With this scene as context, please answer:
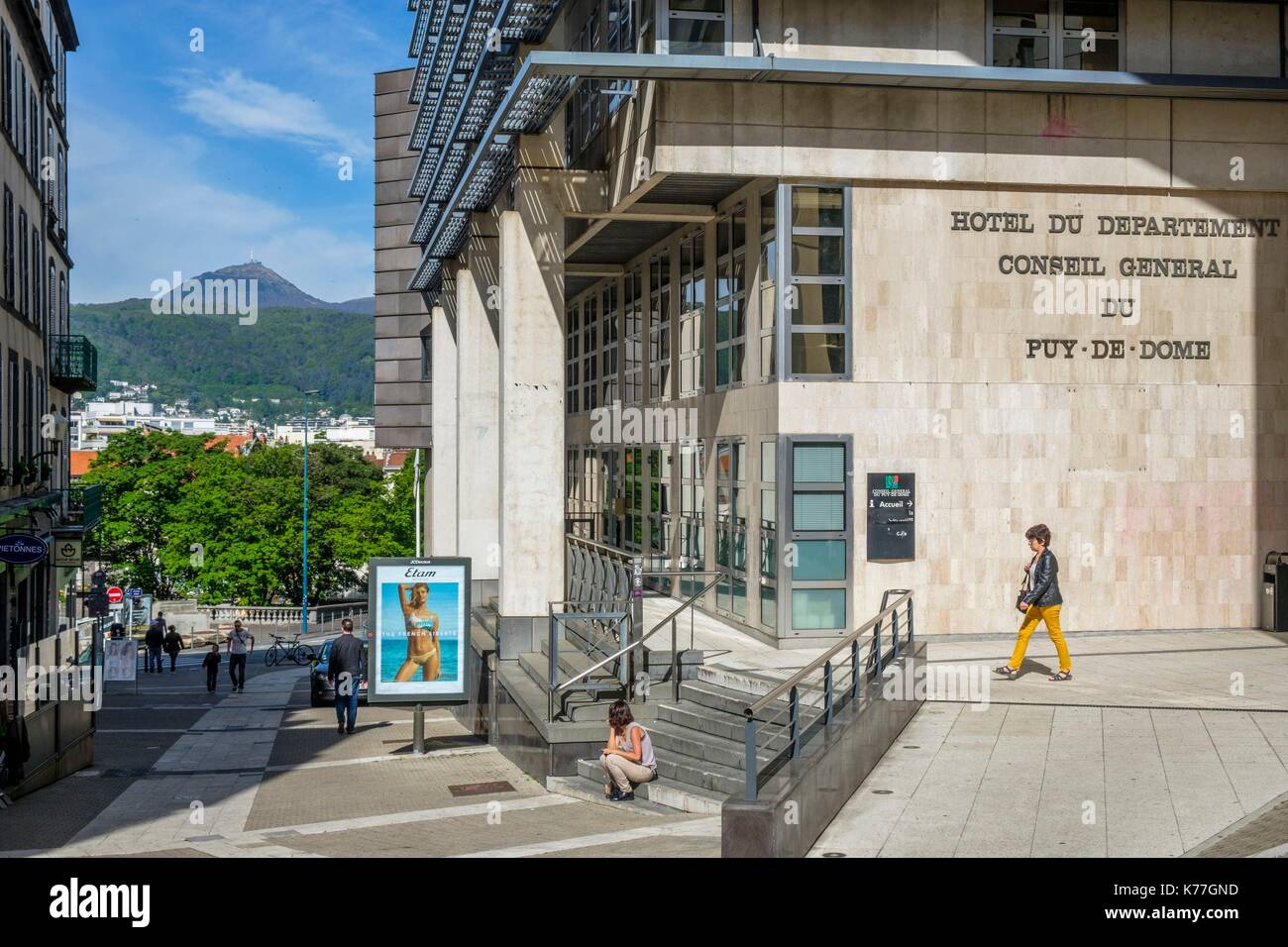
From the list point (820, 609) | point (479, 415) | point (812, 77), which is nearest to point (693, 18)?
point (812, 77)

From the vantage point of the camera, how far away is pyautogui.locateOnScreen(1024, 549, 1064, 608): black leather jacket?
14.2 m

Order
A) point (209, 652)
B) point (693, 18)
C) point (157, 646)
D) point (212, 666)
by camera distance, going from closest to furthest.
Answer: point (693, 18) < point (212, 666) < point (209, 652) < point (157, 646)

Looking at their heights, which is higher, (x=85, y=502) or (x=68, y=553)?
(x=85, y=502)

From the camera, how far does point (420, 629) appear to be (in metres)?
18.5

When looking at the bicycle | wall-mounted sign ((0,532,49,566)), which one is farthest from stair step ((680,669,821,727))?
the bicycle

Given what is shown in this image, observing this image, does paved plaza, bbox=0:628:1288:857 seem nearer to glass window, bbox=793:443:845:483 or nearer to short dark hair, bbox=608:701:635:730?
short dark hair, bbox=608:701:635:730

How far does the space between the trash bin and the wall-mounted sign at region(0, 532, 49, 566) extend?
1785 centimetres

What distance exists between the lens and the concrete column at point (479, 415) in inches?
1190

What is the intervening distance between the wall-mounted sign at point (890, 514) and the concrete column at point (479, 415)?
13.4 meters

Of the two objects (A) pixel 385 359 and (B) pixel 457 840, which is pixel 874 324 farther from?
(A) pixel 385 359

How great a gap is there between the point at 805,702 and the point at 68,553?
21.2 meters

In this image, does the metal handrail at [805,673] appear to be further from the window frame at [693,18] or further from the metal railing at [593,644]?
the window frame at [693,18]

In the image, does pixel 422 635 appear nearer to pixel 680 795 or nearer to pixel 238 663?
pixel 680 795

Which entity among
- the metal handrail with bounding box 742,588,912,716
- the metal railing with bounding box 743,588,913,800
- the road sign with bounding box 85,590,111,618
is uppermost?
the metal handrail with bounding box 742,588,912,716
